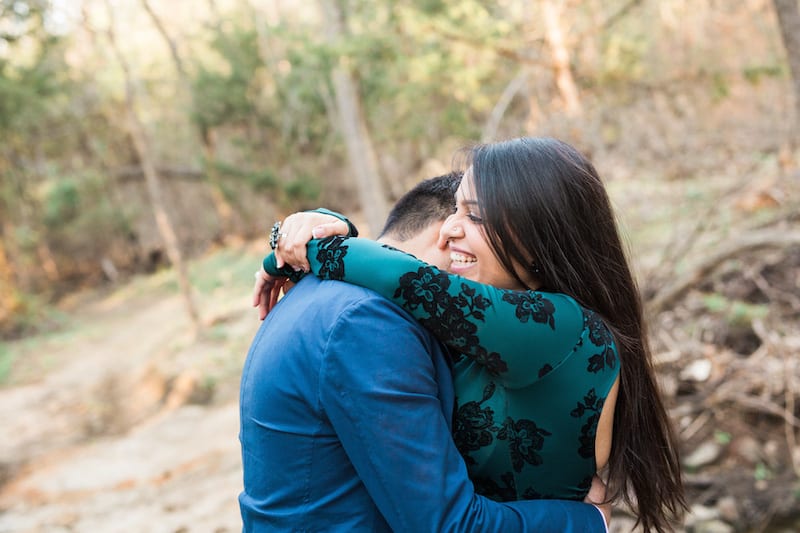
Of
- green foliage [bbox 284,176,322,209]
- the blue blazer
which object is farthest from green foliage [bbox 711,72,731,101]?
green foliage [bbox 284,176,322,209]

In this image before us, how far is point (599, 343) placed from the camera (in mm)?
1612

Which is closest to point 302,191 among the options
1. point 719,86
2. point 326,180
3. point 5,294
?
point 326,180

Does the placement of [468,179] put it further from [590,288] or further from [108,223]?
[108,223]

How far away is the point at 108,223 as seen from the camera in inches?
888

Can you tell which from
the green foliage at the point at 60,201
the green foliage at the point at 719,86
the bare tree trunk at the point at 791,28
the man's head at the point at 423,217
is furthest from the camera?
the green foliage at the point at 60,201

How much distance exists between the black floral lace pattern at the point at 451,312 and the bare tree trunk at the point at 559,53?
8289mm

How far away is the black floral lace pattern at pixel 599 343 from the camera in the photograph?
1598 millimetres

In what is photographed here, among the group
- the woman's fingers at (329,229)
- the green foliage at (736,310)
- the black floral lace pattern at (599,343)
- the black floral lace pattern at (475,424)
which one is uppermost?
the woman's fingers at (329,229)

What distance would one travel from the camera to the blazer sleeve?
4.45ft

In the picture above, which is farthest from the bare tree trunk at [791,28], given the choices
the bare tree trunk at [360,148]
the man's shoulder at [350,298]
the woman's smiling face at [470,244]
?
the bare tree trunk at [360,148]

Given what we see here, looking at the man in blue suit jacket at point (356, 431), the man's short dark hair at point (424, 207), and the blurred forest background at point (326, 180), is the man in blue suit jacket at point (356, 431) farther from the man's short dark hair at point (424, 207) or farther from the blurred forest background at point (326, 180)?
the blurred forest background at point (326, 180)

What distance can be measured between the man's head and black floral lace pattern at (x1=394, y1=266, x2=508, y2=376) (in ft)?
1.11

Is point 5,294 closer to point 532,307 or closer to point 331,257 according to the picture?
point 331,257

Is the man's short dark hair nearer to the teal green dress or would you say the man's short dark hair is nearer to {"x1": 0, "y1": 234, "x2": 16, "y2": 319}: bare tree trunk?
the teal green dress
